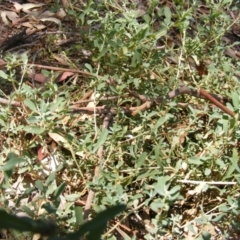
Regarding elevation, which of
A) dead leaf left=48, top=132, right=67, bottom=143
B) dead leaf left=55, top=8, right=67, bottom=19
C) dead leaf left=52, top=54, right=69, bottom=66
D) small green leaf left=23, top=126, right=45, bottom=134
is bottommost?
dead leaf left=55, top=8, right=67, bottom=19

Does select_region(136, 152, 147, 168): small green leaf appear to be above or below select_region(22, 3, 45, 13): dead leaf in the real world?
above

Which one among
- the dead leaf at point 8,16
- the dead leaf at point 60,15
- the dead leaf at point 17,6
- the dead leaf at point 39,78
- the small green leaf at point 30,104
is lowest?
the dead leaf at point 8,16

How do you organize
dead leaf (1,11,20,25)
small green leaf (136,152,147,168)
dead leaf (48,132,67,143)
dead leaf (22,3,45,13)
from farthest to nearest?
dead leaf (22,3,45,13)
dead leaf (1,11,20,25)
dead leaf (48,132,67,143)
small green leaf (136,152,147,168)

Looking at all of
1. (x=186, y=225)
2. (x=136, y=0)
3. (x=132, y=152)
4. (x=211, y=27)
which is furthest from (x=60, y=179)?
(x=136, y=0)

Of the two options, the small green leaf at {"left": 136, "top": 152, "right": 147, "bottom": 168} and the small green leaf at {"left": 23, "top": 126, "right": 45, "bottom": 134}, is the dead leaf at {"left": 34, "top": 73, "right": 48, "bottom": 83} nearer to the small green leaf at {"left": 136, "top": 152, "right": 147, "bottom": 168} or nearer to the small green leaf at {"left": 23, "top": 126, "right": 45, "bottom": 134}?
the small green leaf at {"left": 23, "top": 126, "right": 45, "bottom": 134}

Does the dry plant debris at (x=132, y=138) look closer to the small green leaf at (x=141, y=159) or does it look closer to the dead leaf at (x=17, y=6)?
the small green leaf at (x=141, y=159)

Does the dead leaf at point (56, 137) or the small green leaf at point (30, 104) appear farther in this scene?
the dead leaf at point (56, 137)

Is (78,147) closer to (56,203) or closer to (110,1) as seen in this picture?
(56,203)

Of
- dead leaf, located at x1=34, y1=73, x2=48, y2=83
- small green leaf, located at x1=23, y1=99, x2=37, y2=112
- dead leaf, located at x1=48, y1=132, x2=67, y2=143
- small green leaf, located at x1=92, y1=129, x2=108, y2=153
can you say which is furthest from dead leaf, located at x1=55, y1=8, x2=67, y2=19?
small green leaf, located at x1=92, y1=129, x2=108, y2=153

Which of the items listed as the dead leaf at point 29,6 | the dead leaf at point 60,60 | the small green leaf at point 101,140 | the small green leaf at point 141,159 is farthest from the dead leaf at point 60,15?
the small green leaf at point 141,159

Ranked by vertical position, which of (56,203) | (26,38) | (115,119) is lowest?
(26,38)

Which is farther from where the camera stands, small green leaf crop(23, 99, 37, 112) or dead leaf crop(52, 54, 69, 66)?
dead leaf crop(52, 54, 69, 66)
